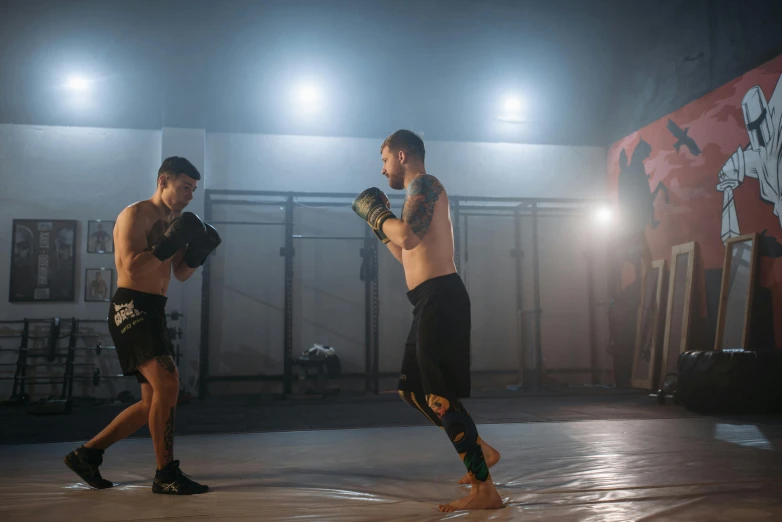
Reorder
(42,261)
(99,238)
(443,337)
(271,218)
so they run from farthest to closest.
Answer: (271,218), (99,238), (42,261), (443,337)

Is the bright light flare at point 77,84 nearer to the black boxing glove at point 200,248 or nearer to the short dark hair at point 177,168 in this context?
the short dark hair at point 177,168

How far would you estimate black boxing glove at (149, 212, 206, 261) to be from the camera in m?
2.47

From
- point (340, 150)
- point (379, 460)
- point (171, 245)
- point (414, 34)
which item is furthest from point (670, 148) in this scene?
point (171, 245)

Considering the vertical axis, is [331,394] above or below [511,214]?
below

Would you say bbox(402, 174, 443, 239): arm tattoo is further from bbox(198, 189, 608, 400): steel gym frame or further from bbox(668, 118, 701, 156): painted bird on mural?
bbox(668, 118, 701, 156): painted bird on mural

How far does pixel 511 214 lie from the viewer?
8.30m

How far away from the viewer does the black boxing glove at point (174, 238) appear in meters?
2.47

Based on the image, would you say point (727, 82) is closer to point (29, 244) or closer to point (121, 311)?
point (121, 311)

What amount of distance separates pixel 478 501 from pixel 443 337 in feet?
1.79

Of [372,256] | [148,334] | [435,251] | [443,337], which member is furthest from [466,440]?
[372,256]

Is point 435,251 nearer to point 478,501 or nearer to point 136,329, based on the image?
point 478,501

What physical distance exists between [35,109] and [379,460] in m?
6.14

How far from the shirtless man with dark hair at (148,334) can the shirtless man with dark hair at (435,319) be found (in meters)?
0.80

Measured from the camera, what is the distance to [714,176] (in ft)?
21.0
